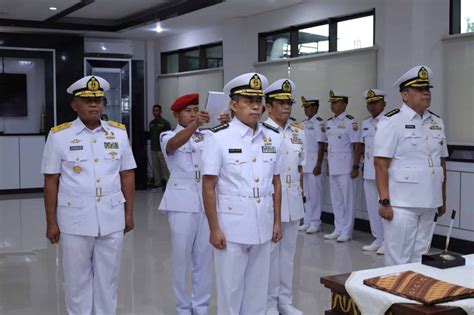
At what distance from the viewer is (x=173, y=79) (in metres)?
13.3

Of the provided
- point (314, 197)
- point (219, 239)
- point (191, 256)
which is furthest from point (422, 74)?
Result: point (314, 197)

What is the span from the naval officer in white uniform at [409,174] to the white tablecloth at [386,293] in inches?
54.3

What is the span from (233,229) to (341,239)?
443cm

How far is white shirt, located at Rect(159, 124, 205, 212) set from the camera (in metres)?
4.29

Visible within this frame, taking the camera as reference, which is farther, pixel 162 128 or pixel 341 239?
pixel 162 128

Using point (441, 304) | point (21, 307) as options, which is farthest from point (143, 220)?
point (441, 304)

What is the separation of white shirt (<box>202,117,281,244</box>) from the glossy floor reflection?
5.04ft

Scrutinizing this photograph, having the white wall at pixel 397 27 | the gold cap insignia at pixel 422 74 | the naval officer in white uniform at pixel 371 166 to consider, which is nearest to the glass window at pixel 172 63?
the white wall at pixel 397 27

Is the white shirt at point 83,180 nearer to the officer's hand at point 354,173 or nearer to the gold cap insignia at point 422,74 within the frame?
the gold cap insignia at point 422,74

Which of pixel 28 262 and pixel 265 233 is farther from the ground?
pixel 265 233

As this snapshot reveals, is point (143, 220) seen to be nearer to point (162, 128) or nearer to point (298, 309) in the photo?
point (162, 128)

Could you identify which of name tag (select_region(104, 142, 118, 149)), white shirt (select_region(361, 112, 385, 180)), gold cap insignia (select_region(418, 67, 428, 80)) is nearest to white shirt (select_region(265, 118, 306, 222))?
gold cap insignia (select_region(418, 67, 428, 80))

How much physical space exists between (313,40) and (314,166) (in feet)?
7.38

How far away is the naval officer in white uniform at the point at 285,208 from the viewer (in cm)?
442
